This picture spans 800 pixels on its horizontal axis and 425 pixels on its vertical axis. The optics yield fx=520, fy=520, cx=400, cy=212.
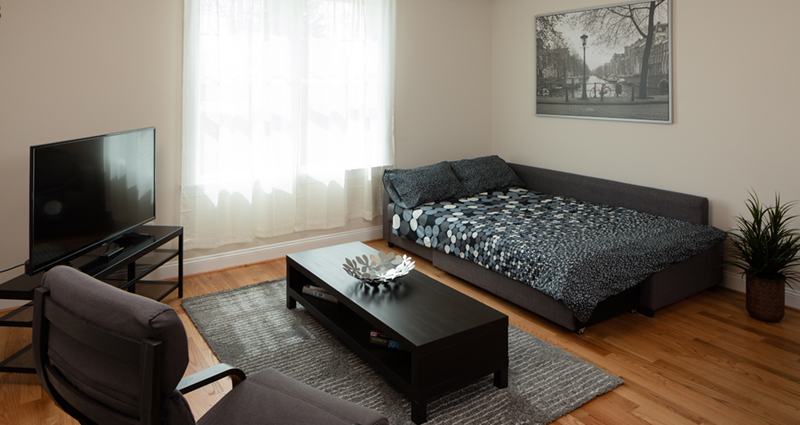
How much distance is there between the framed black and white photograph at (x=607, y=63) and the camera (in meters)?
3.89

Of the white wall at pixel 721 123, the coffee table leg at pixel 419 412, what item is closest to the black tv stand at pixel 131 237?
the coffee table leg at pixel 419 412

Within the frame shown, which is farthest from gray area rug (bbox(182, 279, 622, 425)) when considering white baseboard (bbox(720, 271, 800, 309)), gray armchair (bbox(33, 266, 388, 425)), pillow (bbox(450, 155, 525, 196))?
pillow (bbox(450, 155, 525, 196))

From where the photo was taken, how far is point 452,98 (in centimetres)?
514

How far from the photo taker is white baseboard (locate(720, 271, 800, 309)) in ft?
10.9

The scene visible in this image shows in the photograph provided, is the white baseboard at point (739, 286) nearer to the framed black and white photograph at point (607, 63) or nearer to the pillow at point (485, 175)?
the framed black and white photograph at point (607, 63)

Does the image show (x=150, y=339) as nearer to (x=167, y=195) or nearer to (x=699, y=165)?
(x=167, y=195)

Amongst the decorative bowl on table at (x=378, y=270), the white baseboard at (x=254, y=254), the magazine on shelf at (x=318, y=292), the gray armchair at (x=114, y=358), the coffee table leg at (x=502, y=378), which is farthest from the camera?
the white baseboard at (x=254, y=254)

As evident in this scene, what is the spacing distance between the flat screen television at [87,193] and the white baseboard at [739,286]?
13.1 ft

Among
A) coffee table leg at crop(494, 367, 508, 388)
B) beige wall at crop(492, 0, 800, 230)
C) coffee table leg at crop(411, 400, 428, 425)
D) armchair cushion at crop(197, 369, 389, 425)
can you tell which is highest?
beige wall at crop(492, 0, 800, 230)

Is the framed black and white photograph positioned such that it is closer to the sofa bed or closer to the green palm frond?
the sofa bed

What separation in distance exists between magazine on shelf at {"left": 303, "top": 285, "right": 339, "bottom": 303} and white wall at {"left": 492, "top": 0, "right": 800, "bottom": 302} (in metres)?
2.68

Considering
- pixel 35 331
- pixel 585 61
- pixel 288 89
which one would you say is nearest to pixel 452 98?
pixel 585 61

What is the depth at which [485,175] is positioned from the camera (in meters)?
4.77

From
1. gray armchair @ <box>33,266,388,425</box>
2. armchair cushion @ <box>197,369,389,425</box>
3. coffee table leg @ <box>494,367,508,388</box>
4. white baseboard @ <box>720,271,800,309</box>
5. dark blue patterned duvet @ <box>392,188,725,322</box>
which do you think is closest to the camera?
gray armchair @ <box>33,266,388,425</box>
